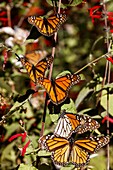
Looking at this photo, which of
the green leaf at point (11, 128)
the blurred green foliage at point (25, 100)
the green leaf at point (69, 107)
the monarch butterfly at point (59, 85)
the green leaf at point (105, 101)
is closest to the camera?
the monarch butterfly at point (59, 85)

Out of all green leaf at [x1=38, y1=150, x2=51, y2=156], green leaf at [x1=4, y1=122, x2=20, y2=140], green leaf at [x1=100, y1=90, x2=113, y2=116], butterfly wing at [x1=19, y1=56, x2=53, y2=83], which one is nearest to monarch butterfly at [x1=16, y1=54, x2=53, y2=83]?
butterfly wing at [x1=19, y1=56, x2=53, y2=83]

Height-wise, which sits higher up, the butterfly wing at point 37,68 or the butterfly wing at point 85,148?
the butterfly wing at point 37,68

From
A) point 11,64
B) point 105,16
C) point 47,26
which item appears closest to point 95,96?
point 105,16

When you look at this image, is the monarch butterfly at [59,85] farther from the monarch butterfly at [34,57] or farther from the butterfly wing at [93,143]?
the monarch butterfly at [34,57]

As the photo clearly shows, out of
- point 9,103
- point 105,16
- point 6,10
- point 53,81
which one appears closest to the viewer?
point 53,81

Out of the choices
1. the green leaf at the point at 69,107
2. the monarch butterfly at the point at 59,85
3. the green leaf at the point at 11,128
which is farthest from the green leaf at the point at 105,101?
the green leaf at the point at 11,128

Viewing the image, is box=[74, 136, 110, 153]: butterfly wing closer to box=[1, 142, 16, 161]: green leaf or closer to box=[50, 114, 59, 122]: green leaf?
box=[50, 114, 59, 122]: green leaf

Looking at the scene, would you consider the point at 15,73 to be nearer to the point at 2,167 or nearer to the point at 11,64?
the point at 11,64

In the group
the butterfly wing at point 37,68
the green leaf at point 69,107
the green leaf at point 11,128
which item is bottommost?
the green leaf at point 69,107
